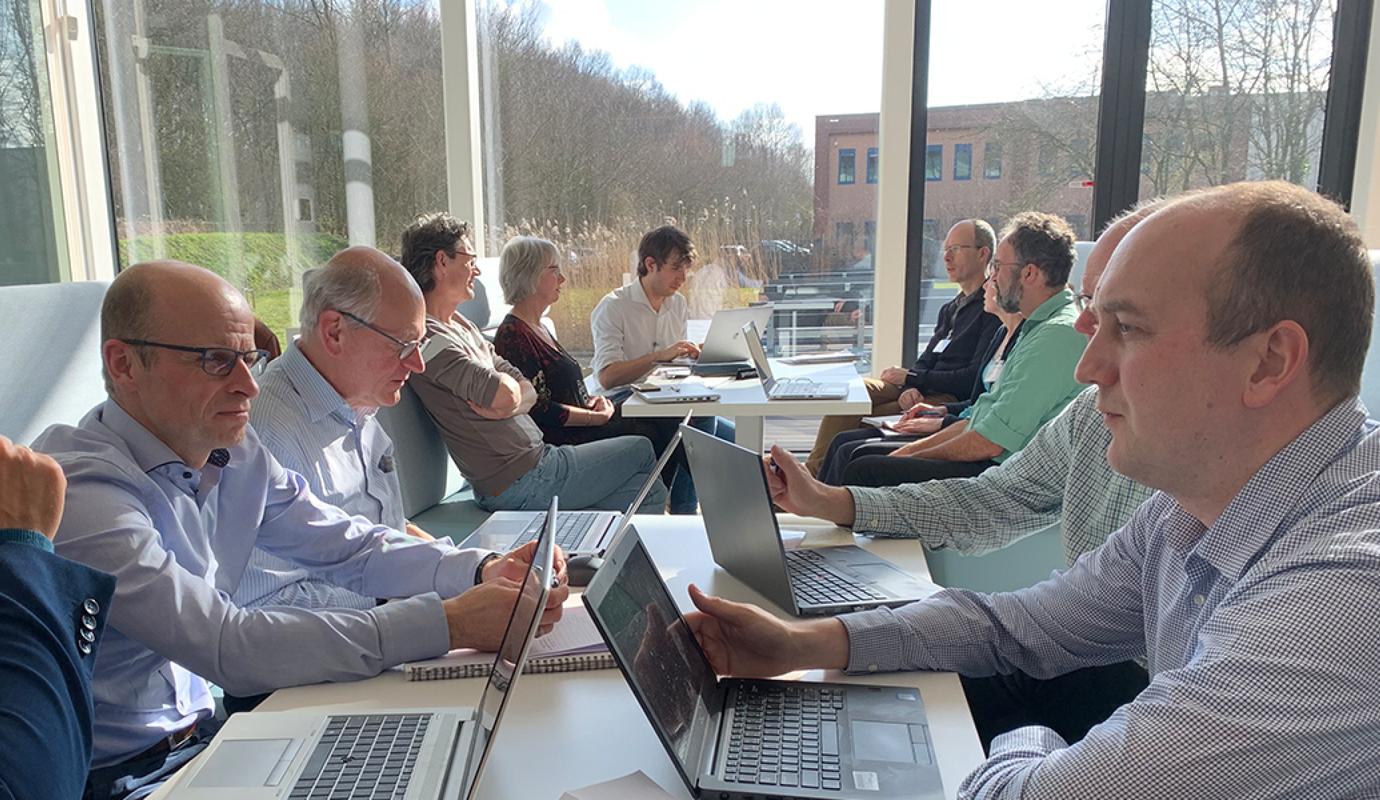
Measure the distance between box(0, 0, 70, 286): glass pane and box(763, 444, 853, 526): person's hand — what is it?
427 centimetres

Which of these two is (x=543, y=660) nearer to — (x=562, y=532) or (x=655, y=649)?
(x=655, y=649)

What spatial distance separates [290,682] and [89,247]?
474cm

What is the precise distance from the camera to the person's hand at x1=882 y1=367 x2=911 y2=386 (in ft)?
15.2

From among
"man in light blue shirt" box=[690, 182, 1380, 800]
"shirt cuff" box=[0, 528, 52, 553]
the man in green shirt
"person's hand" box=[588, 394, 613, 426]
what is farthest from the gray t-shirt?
"man in light blue shirt" box=[690, 182, 1380, 800]

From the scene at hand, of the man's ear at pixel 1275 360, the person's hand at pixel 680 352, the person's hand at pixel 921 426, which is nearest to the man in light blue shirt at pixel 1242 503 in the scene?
Result: the man's ear at pixel 1275 360

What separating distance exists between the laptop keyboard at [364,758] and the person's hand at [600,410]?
8.44 ft

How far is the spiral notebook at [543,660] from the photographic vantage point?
4.31 ft

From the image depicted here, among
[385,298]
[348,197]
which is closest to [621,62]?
[348,197]

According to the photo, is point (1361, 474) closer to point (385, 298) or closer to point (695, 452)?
point (695, 452)

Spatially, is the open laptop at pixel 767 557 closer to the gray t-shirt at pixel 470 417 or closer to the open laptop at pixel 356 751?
the open laptop at pixel 356 751

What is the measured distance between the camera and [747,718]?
116cm

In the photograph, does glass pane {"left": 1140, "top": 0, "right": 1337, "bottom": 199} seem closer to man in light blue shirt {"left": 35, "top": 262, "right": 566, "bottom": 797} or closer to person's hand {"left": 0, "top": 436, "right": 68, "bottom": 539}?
man in light blue shirt {"left": 35, "top": 262, "right": 566, "bottom": 797}

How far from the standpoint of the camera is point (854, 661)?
129 centimetres

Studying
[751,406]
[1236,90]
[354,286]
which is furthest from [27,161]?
[1236,90]
